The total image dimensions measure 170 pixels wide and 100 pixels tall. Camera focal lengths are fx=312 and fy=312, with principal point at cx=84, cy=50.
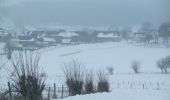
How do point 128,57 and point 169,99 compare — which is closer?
point 169,99

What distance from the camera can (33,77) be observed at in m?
7.58

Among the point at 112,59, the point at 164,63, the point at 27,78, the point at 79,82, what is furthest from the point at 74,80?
the point at 112,59

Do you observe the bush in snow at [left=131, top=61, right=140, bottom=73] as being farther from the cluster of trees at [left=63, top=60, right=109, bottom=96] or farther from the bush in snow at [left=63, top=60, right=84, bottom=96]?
the bush in snow at [left=63, top=60, right=84, bottom=96]

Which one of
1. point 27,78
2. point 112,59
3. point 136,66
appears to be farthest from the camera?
point 112,59

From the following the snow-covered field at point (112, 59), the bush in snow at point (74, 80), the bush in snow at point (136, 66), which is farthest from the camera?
the snow-covered field at point (112, 59)

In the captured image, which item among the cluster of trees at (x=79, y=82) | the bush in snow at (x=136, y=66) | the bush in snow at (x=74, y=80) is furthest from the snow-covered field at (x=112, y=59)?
the bush in snow at (x=74, y=80)

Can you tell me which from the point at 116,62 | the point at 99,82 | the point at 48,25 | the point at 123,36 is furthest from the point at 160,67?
the point at 48,25

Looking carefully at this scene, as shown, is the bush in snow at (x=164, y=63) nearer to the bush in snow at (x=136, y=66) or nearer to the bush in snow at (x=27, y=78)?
the bush in snow at (x=136, y=66)

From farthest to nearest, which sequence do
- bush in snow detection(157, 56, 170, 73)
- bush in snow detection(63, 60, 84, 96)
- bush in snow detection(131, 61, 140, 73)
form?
bush in snow detection(131, 61, 140, 73) → bush in snow detection(157, 56, 170, 73) → bush in snow detection(63, 60, 84, 96)

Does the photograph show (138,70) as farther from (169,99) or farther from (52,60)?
(169,99)

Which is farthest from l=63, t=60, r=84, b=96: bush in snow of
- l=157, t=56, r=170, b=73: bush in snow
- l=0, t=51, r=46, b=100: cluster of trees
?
l=157, t=56, r=170, b=73: bush in snow

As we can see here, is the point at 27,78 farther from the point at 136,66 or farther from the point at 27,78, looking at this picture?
the point at 136,66

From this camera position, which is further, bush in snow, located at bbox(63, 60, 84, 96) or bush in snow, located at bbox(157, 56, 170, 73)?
bush in snow, located at bbox(157, 56, 170, 73)

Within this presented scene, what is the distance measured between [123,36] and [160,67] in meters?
37.3
